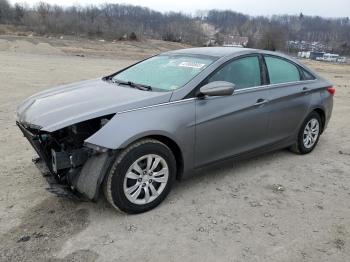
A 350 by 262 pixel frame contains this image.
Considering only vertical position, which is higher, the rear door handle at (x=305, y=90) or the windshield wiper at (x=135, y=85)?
the windshield wiper at (x=135, y=85)

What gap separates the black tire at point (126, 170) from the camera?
11.5 ft

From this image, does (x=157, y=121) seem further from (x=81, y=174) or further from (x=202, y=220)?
(x=202, y=220)

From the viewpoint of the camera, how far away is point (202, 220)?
3.75 metres

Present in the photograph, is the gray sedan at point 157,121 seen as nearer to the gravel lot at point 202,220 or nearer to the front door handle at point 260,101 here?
the front door handle at point 260,101

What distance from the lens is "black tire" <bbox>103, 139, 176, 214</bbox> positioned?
3.51 m

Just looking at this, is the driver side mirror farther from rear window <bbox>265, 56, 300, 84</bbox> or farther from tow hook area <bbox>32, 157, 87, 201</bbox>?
tow hook area <bbox>32, 157, 87, 201</bbox>

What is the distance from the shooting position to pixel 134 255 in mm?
3172

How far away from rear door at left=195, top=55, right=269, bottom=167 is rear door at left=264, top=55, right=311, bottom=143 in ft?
0.60

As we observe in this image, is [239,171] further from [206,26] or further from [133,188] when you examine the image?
[206,26]

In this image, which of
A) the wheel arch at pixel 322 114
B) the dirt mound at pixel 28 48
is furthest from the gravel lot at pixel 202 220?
the dirt mound at pixel 28 48

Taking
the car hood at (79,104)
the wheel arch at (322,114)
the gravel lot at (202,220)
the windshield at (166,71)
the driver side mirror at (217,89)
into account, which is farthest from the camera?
the wheel arch at (322,114)

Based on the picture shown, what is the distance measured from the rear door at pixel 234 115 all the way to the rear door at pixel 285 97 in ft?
0.60

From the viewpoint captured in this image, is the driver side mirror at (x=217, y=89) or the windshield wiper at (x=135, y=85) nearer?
the driver side mirror at (x=217, y=89)

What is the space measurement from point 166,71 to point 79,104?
1.19 m
